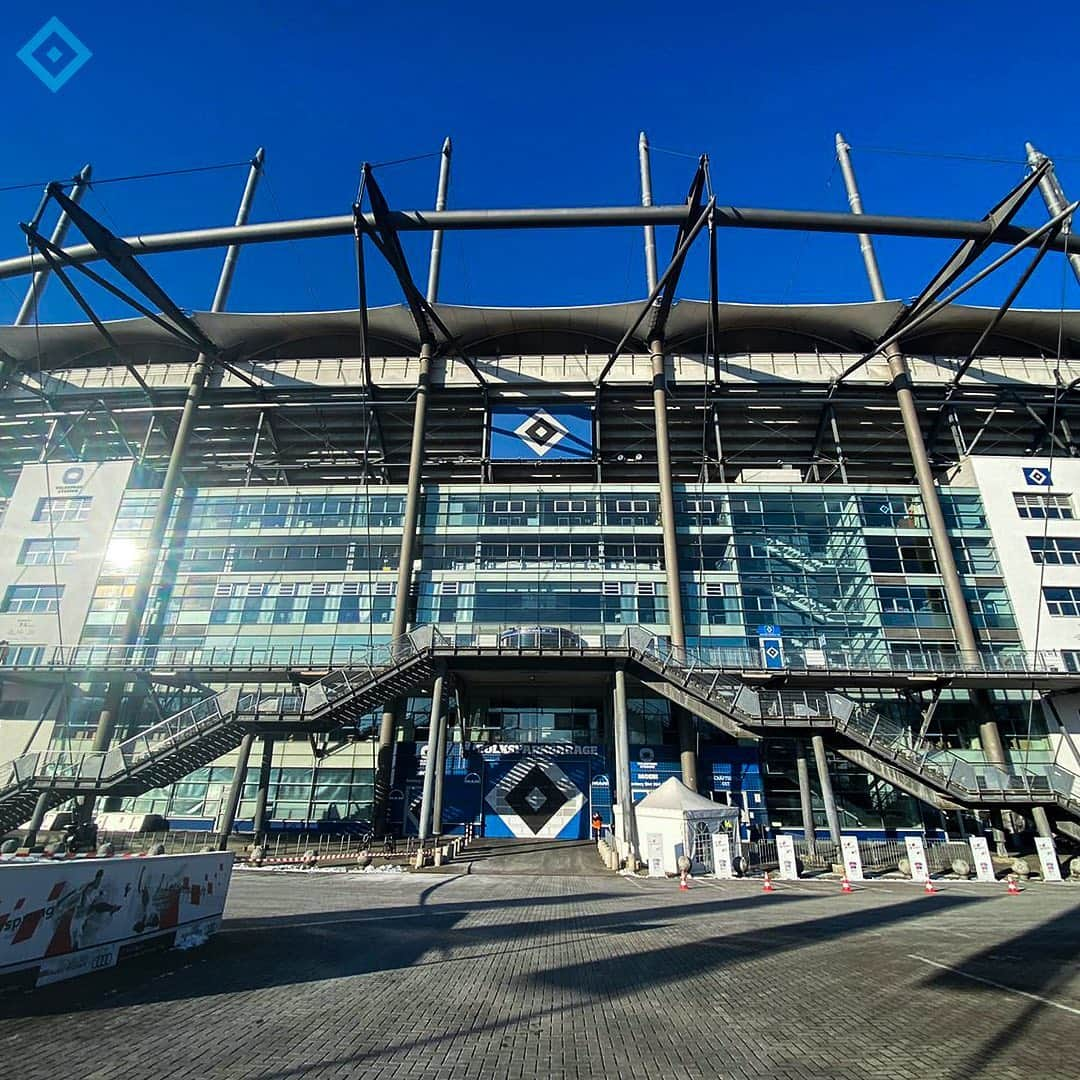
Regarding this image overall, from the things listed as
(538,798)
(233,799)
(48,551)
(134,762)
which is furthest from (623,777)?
(48,551)

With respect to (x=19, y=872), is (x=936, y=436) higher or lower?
higher

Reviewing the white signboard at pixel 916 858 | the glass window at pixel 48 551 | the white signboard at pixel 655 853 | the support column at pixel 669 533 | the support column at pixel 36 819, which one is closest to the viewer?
the white signboard at pixel 916 858

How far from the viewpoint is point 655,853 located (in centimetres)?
2194

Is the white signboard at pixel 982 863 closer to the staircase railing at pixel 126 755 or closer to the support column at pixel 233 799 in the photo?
the staircase railing at pixel 126 755

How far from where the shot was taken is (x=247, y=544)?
39.4 metres

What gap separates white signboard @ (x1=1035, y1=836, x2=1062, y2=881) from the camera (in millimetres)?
21938

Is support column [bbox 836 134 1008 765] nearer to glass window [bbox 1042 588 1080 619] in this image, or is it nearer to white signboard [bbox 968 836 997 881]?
glass window [bbox 1042 588 1080 619]

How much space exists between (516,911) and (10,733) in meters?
35.4

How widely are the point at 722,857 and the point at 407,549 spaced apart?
2328cm

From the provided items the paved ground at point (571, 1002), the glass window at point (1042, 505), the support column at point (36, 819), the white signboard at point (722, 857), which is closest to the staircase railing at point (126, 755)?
the support column at point (36, 819)

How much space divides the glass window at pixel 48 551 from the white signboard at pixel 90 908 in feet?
126

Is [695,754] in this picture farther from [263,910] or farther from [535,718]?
[263,910]

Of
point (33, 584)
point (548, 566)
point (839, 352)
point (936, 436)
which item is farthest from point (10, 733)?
point (936, 436)

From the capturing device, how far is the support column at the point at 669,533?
31125mm
